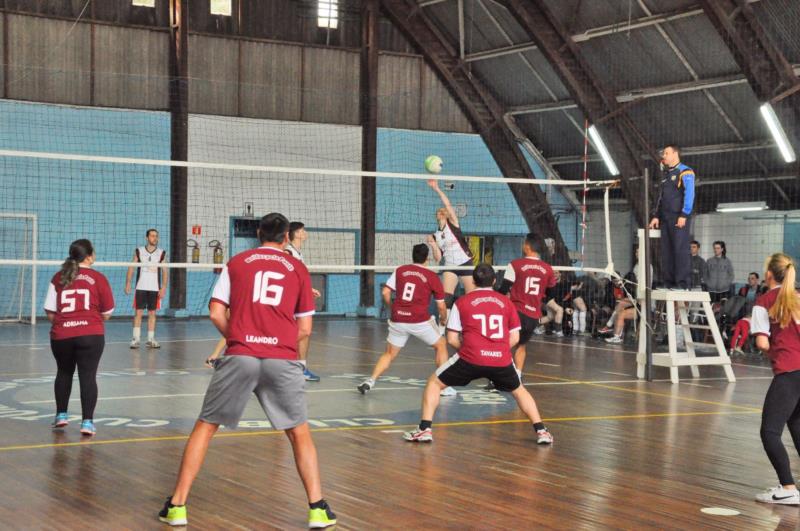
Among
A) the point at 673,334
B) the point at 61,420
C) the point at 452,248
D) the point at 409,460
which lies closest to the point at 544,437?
the point at 409,460

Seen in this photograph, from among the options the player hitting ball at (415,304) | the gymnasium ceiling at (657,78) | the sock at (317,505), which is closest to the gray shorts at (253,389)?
the sock at (317,505)

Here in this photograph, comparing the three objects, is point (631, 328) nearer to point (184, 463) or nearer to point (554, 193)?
point (554, 193)

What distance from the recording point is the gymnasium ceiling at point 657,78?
20.4 meters

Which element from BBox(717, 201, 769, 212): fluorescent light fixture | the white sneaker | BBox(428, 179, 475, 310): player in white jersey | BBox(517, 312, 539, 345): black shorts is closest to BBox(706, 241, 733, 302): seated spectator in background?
BBox(717, 201, 769, 212): fluorescent light fixture

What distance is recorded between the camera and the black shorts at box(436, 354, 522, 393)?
7.78 metres

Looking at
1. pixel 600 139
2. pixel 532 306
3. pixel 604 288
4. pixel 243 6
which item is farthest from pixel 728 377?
pixel 243 6

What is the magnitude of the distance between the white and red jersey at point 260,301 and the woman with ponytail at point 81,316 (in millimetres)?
2984

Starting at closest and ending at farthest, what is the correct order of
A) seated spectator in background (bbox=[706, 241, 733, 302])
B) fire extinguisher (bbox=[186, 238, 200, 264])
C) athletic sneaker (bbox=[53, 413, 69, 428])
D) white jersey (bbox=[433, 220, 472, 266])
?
athletic sneaker (bbox=[53, 413, 69, 428]), white jersey (bbox=[433, 220, 472, 266]), seated spectator in background (bbox=[706, 241, 733, 302]), fire extinguisher (bbox=[186, 238, 200, 264])

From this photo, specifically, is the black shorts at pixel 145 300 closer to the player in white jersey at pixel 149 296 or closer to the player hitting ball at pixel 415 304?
the player in white jersey at pixel 149 296

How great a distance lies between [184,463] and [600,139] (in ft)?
63.0

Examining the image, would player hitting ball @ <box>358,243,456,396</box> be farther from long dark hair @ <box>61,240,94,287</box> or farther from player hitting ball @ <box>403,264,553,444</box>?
long dark hair @ <box>61,240,94,287</box>

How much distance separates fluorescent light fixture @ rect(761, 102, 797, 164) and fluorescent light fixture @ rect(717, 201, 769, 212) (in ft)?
7.03

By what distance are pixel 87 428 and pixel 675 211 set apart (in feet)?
23.9

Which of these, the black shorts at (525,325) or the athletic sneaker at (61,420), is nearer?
the athletic sneaker at (61,420)
